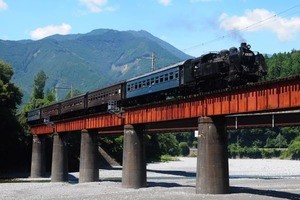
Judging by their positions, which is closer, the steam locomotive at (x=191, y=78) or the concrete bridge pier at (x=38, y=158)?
the steam locomotive at (x=191, y=78)

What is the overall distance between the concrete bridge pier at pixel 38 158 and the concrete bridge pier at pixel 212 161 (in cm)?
4352

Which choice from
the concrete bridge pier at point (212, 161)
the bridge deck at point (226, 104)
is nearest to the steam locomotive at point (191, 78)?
the bridge deck at point (226, 104)

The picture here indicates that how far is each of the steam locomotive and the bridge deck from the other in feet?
4.49

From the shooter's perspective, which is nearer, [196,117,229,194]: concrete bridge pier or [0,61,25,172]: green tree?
[196,117,229,194]: concrete bridge pier

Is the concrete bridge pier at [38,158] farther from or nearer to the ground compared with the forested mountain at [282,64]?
nearer to the ground

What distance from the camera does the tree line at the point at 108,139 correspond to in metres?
76.5

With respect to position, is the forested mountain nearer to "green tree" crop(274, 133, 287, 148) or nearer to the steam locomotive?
"green tree" crop(274, 133, 287, 148)

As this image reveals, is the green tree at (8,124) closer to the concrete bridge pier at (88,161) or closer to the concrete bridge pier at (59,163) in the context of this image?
the concrete bridge pier at (59,163)

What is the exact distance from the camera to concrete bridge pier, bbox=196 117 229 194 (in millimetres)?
34938

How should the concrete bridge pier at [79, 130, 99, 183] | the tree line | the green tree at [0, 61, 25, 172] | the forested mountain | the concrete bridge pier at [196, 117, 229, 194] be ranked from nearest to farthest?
the concrete bridge pier at [196, 117, 229, 194]
the concrete bridge pier at [79, 130, 99, 183]
the green tree at [0, 61, 25, 172]
the tree line
the forested mountain

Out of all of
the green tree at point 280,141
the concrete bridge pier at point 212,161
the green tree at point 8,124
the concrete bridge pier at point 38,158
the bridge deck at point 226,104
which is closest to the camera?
the bridge deck at point 226,104

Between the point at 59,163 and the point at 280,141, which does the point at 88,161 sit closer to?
the point at 59,163

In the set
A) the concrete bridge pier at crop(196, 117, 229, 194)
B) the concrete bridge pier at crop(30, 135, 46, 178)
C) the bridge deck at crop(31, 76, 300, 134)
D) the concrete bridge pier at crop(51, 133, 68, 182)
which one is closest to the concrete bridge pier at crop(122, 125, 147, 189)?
the bridge deck at crop(31, 76, 300, 134)

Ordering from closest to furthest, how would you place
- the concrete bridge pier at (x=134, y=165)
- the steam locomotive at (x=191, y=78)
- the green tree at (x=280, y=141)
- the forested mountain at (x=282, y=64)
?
the steam locomotive at (x=191, y=78) < the concrete bridge pier at (x=134, y=165) < the forested mountain at (x=282, y=64) < the green tree at (x=280, y=141)
